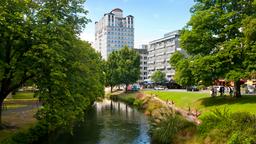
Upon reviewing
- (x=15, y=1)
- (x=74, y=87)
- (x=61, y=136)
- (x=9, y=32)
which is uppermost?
(x=15, y=1)

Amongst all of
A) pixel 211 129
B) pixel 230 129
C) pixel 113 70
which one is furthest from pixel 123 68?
pixel 230 129

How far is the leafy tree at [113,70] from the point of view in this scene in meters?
137

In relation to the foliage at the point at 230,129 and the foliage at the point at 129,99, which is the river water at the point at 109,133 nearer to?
the foliage at the point at 230,129

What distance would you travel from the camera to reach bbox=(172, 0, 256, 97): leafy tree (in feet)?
166

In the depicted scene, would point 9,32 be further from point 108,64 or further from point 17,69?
point 108,64

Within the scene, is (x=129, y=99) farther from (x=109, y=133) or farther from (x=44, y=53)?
Result: (x=44, y=53)

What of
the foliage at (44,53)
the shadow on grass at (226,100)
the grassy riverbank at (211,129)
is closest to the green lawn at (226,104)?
the shadow on grass at (226,100)

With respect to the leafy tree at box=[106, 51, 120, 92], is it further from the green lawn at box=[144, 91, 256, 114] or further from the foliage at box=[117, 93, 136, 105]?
the green lawn at box=[144, 91, 256, 114]

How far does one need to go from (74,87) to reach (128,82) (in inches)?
4016

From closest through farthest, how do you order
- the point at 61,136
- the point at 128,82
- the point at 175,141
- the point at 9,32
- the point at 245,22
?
1. the point at 9,32
2. the point at 175,141
3. the point at 61,136
4. the point at 245,22
5. the point at 128,82

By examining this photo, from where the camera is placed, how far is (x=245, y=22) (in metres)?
46.2

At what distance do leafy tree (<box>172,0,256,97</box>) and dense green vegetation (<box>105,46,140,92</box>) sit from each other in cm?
7881

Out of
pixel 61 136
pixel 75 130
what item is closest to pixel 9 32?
pixel 61 136

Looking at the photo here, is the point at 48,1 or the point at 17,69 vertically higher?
the point at 48,1
